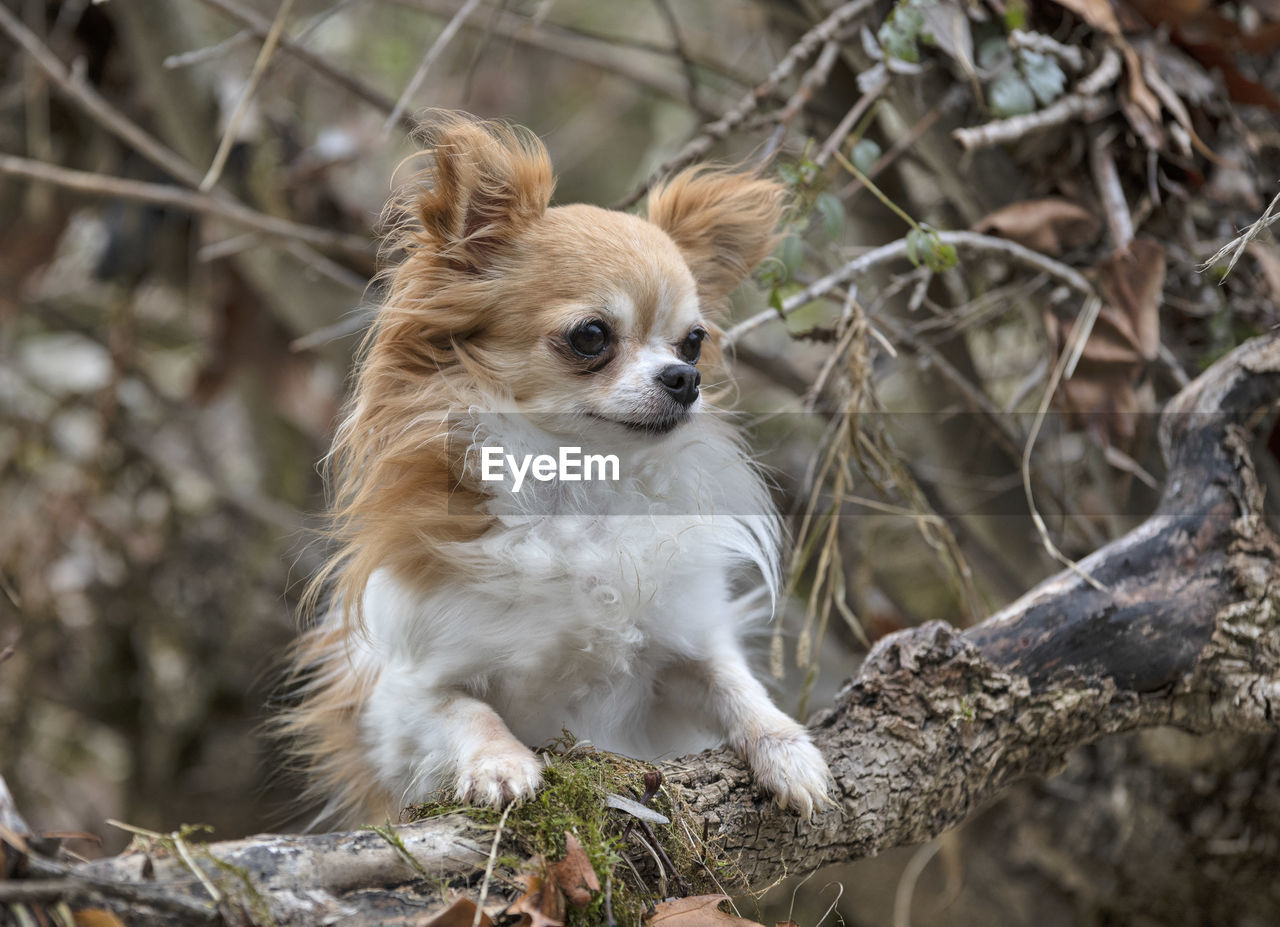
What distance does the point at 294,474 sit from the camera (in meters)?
5.83

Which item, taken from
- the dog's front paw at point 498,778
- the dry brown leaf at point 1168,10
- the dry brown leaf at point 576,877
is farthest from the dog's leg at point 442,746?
the dry brown leaf at point 1168,10

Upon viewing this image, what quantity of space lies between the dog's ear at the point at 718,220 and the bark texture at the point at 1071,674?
1.13 metres

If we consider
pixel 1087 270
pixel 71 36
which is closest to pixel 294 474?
pixel 71 36

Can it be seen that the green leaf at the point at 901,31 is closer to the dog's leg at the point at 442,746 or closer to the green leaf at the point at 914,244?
the green leaf at the point at 914,244

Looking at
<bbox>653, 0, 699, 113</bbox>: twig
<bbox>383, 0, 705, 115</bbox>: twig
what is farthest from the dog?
<bbox>383, 0, 705, 115</bbox>: twig

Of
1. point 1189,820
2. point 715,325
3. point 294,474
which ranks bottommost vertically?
point 294,474

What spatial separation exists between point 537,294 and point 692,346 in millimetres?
420

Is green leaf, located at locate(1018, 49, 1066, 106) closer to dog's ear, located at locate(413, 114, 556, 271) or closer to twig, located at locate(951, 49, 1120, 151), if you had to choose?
twig, located at locate(951, 49, 1120, 151)

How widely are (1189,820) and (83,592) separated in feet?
16.3

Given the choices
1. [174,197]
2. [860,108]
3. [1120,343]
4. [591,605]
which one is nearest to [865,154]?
[860,108]

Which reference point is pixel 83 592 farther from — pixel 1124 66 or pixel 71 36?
pixel 1124 66

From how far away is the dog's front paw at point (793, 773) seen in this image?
224 centimetres

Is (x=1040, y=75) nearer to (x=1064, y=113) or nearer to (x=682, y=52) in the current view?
(x=1064, y=113)

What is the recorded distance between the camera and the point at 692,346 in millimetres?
2734
